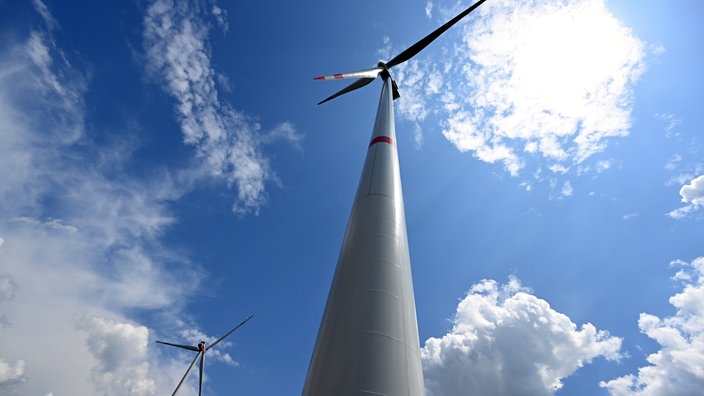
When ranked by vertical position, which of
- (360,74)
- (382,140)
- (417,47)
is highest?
(417,47)

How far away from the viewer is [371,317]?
23.1ft

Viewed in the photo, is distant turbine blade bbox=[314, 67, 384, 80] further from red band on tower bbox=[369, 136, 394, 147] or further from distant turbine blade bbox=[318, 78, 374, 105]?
red band on tower bbox=[369, 136, 394, 147]

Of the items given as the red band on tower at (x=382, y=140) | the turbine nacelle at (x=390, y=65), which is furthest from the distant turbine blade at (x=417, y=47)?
the red band on tower at (x=382, y=140)

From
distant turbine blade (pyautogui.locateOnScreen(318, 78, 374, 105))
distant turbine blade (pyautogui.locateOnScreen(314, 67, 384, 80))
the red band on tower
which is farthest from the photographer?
distant turbine blade (pyautogui.locateOnScreen(318, 78, 374, 105))

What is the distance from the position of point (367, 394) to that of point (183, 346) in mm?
A: 66956

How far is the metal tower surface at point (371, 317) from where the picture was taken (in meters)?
6.12

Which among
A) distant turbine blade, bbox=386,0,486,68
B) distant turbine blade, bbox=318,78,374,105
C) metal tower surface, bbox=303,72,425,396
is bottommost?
metal tower surface, bbox=303,72,425,396

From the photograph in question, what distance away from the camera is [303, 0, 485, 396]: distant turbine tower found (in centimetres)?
613

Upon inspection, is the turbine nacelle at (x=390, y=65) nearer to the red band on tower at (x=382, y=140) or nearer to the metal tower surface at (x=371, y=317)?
the red band on tower at (x=382, y=140)

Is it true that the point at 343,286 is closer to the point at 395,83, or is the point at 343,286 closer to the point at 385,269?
the point at 385,269

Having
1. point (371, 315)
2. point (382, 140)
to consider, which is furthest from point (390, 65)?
point (371, 315)

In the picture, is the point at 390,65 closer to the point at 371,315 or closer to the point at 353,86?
the point at 353,86

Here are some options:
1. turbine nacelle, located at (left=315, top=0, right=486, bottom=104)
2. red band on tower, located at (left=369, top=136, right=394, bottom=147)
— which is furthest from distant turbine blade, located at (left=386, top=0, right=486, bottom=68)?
red band on tower, located at (left=369, top=136, right=394, bottom=147)

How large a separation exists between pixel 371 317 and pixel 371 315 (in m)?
0.05
